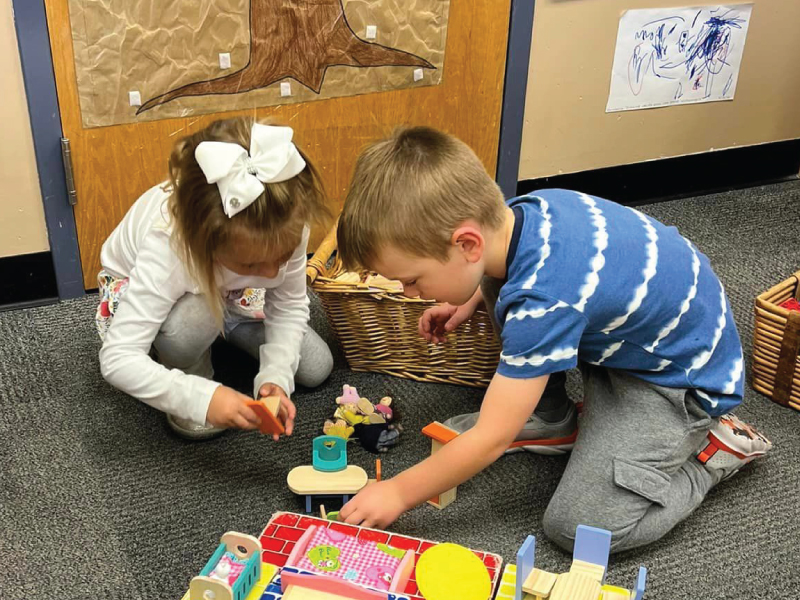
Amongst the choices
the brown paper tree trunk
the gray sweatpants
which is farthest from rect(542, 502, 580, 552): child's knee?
the brown paper tree trunk

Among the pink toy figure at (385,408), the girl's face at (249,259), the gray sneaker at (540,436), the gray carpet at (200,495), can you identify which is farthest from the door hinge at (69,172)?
the gray sneaker at (540,436)

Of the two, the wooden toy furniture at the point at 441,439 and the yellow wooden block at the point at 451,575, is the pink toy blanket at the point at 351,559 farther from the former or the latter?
the wooden toy furniture at the point at 441,439

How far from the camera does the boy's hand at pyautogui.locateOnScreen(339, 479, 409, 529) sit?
100 cm

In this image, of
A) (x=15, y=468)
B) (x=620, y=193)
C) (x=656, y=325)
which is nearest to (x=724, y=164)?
(x=620, y=193)

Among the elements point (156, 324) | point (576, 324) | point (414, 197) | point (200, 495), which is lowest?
point (200, 495)

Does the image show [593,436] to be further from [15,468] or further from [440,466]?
[15,468]

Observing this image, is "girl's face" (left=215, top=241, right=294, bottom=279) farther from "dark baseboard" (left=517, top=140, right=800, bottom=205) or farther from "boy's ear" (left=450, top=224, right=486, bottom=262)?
"dark baseboard" (left=517, top=140, right=800, bottom=205)

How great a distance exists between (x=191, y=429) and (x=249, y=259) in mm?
341

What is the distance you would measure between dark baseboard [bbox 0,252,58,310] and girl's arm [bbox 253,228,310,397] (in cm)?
54

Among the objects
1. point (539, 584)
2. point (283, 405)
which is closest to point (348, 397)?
point (283, 405)

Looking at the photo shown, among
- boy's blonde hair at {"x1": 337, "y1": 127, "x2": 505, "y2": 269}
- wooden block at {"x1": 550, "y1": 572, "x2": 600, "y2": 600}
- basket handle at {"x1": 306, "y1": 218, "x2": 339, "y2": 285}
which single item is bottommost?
wooden block at {"x1": 550, "y1": 572, "x2": 600, "y2": 600}

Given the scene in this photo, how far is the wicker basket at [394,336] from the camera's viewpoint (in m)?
1.34

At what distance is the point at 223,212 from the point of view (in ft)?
3.38

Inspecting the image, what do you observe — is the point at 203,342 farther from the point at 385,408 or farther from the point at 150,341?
the point at 385,408
